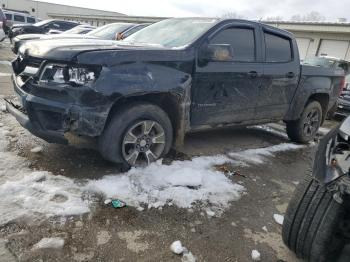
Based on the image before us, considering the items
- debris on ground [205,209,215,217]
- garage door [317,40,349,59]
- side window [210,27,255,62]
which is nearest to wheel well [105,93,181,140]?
side window [210,27,255,62]

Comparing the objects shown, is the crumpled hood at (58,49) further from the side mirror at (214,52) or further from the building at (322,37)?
the building at (322,37)

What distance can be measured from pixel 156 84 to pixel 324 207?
2.11 meters

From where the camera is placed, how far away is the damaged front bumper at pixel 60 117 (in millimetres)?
3348

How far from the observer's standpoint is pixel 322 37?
63.5 feet

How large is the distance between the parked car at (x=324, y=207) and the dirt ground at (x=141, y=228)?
7.7 inches

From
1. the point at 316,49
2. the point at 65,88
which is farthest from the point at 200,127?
the point at 316,49

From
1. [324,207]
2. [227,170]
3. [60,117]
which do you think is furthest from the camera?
[227,170]

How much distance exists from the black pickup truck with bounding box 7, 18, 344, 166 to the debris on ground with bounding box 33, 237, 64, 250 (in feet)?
3.69

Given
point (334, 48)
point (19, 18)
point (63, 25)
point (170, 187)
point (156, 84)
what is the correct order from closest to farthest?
point (170, 187)
point (156, 84)
point (334, 48)
point (63, 25)
point (19, 18)

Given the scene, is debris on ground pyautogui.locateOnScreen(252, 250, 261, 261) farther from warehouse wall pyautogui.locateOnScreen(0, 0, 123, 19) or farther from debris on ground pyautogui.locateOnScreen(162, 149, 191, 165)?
warehouse wall pyautogui.locateOnScreen(0, 0, 123, 19)

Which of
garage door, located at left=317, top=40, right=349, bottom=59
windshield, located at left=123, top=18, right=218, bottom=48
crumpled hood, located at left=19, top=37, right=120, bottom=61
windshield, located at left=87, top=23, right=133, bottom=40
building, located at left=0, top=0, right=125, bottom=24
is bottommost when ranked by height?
building, located at left=0, top=0, right=125, bottom=24

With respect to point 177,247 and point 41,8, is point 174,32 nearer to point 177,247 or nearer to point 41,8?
point 177,247

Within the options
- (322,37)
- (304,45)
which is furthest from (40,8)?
(322,37)

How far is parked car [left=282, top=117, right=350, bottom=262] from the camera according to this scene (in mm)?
2064
